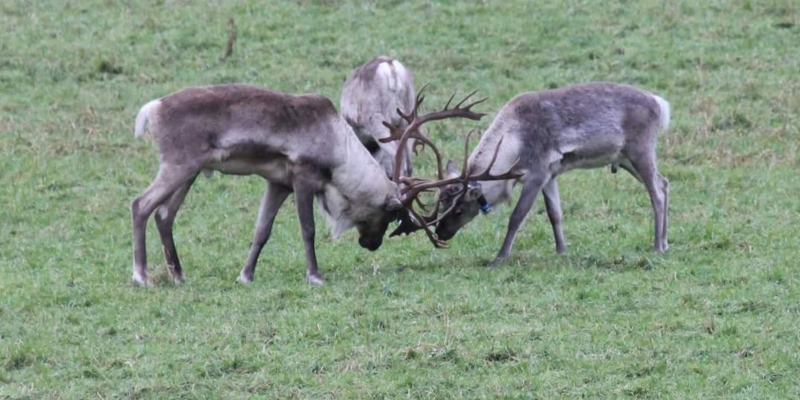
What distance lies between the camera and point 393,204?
1050cm

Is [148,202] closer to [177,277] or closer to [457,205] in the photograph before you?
[177,277]

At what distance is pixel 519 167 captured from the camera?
10711 millimetres

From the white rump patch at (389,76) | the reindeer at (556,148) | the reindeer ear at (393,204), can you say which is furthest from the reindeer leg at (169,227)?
the white rump patch at (389,76)

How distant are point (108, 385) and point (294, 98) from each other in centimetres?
322

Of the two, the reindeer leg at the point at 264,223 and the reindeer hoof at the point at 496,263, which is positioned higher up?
the reindeer leg at the point at 264,223

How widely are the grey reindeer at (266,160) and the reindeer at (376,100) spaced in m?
1.90

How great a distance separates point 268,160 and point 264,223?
1.65ft

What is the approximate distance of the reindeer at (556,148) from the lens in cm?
1070

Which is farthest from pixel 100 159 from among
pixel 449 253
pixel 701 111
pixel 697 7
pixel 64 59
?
pixel 697 7

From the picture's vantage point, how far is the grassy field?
7.75 meters

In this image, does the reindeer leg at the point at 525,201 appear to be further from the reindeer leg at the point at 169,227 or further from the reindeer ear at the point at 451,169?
the reindeer leg at the point at 169,227

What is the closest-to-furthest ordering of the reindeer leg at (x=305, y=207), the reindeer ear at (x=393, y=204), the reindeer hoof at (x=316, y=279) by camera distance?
the reindeer hoof at (x=316, y=279) < the reindeer leg at (x=305, y=207) < the reindeer ear at (x=393, y=204)

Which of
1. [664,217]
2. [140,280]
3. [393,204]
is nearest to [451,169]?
[393,204]

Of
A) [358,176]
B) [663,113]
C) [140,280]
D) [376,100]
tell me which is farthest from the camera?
[376,100]
